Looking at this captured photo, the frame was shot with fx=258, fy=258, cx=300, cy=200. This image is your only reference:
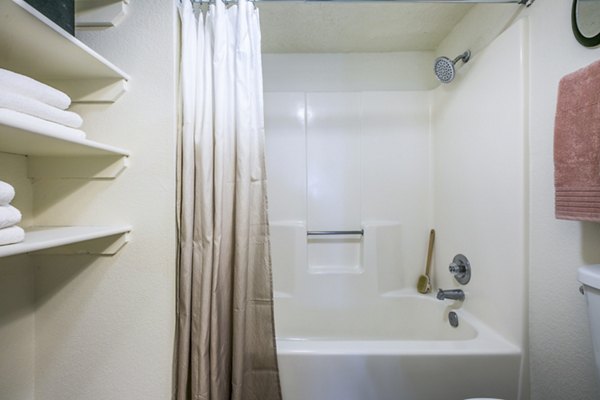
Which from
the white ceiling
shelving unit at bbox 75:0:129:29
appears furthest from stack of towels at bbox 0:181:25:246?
the white ceiling

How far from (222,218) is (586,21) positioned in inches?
52.8

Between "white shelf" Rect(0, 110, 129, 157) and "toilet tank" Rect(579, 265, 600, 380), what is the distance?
4.63ft

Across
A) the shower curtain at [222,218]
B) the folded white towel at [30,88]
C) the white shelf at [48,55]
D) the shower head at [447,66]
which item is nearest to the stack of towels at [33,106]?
the folded white towel at [30,88]

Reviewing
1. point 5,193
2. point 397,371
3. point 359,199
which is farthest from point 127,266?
point 359,199

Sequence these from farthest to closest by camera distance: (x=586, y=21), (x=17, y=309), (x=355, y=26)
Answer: (x=355, y=26), (x=17, y=309), (x=586, y=21)

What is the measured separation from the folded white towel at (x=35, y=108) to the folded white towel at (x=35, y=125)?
0.5 inches

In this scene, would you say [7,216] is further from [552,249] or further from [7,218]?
[552,249]

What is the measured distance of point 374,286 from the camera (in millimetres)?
1748

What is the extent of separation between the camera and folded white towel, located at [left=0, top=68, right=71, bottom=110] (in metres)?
0.59

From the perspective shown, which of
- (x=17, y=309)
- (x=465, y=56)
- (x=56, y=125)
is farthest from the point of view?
(x=465, y=56)

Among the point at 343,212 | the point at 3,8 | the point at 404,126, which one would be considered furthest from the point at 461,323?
the point at 3,8

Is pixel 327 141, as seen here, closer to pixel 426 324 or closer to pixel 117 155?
pixel 117 155

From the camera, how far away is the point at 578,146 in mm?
720

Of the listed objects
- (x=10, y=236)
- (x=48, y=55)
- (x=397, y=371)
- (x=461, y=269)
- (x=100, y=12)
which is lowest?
(x=397, y=371)
